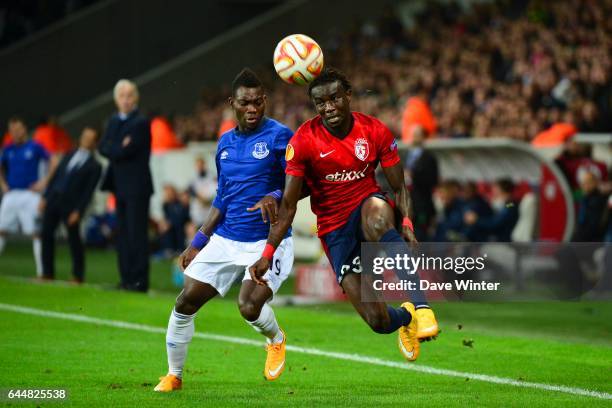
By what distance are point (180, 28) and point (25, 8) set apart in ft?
13.2

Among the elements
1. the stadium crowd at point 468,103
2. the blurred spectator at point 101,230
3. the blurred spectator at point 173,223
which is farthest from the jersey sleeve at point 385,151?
the blurred spectator at point 101,230

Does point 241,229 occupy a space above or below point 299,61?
below

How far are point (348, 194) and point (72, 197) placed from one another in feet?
30.2

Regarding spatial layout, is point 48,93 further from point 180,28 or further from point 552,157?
point 552,157

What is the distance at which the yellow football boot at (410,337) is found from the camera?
842cm

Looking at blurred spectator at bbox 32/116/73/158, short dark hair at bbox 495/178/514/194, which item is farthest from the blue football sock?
blurred spectator at bbox 32/116/73/158

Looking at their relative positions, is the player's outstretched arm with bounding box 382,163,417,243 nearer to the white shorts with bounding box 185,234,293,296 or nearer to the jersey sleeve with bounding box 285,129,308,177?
the jersey sleeve with bounding box 285,129,308,177

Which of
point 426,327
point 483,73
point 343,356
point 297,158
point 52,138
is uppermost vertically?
point 483,73

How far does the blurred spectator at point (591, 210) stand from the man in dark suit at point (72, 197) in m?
6.47

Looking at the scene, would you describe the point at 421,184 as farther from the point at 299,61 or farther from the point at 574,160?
the point at 299,61

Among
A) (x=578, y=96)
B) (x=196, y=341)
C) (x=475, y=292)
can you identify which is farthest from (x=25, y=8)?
A: (x=196, y=341)

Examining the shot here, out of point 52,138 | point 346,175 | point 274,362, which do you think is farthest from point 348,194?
point 52,138

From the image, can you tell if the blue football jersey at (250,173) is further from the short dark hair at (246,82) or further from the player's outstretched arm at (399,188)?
the player's outstretched arm at (399,188)

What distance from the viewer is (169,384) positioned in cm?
839
